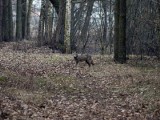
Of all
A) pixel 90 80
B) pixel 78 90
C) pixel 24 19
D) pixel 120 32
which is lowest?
pixel 78 90

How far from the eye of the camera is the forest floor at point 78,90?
11.3 metres

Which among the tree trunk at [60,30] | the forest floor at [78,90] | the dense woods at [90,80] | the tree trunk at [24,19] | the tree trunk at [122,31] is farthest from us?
the tree trunk at [24,19]

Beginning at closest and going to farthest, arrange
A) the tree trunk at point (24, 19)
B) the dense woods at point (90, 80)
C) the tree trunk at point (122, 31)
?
the dense woods at point (90, 80) < the tree trunk at point (122, 31) < the tree trunk at point (24, 19)

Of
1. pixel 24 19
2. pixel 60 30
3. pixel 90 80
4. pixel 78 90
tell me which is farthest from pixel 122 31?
pixel 24 19

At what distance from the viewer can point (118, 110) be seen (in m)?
12.0

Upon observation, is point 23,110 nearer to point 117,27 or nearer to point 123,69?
point 123,69

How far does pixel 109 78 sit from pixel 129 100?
13.6 feet

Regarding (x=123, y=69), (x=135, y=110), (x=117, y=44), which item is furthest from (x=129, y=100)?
(x=117, y=44)

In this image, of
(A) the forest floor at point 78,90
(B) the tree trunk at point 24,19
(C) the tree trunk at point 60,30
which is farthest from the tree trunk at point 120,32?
(B) the tree trunk at point 24,19

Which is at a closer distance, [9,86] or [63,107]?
[63,107]

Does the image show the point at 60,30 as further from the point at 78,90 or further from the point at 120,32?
the point at 78,90

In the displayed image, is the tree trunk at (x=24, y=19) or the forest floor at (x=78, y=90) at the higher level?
the tree trunk at (x=24, y=19)

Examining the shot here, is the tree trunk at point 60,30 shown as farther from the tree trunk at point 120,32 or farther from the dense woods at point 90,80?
the tree trunk at point 120,32

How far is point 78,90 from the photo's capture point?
15.0m
